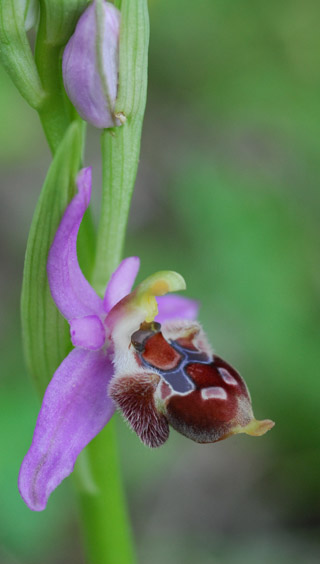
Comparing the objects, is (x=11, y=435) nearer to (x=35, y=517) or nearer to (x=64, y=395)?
(x=35, y=517)

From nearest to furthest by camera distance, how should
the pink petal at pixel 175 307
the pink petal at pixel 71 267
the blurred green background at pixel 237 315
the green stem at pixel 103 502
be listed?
the pink petal at pixel 71 267 < the green stem at pixel 103 502 < the pink petal at pixel 175 307 < the blurred green background at pixel 237 315

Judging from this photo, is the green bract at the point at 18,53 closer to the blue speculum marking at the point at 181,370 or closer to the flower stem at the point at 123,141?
the flower stem at the point at 123,141

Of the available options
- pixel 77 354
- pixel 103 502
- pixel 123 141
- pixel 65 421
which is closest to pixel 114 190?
pixel 123 141

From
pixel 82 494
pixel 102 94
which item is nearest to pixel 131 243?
pixel 82 494

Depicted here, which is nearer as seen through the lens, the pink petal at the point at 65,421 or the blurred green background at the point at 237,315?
the pink petal at the point at 65,421

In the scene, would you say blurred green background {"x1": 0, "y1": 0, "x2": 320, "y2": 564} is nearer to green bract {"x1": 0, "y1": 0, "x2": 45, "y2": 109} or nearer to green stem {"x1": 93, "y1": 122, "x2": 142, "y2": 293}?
green stem {"x1": 93, "y1": 122, "x2": 142, "y2": 293}

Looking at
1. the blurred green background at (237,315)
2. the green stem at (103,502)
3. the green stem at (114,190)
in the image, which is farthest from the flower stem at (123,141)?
the blurred green background at (237,315)

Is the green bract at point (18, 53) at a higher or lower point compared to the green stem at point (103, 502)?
higher
